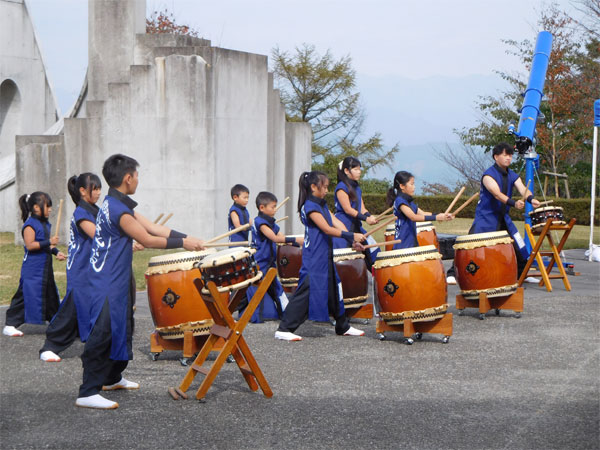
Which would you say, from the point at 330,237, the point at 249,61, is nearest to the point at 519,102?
the point at 249,61

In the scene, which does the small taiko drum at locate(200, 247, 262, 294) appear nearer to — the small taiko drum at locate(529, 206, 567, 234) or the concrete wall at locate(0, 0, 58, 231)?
the small taiko drum at locate(529, 206, 567, 234)

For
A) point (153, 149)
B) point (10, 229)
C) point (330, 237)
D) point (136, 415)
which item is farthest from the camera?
point (10, 229)

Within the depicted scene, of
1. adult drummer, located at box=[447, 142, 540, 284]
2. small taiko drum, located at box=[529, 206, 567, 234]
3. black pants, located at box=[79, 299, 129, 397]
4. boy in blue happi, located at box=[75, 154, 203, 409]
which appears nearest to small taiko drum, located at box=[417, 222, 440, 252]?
adult drummer, located at box=[447, 142, 540, 284]

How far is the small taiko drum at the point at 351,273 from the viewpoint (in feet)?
26.3

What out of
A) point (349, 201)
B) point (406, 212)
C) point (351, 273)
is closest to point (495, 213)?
point (406, 212)

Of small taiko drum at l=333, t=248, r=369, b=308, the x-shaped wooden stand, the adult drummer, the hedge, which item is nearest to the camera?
the x-shaped wooden stand

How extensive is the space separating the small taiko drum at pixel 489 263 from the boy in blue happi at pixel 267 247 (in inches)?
74.2

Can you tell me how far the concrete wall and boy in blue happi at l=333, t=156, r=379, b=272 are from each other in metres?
13.7

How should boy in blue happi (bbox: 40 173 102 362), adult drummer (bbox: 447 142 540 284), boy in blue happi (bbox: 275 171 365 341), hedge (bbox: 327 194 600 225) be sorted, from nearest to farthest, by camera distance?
boy in blue happi (bbox: 40 173 102 362) → boy in blue happi (bbox: 275 171 365 341) → adult drummer (bbox: 447 142 540 284) → hedge (bbox: 327 194 600 225)

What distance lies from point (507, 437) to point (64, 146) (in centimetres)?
1250

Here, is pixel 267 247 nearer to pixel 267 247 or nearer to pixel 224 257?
pixel 267 247

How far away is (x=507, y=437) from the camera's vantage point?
4.67 m

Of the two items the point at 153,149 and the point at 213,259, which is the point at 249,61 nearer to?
the point at 153,149

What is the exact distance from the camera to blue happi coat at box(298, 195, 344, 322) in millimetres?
7438
